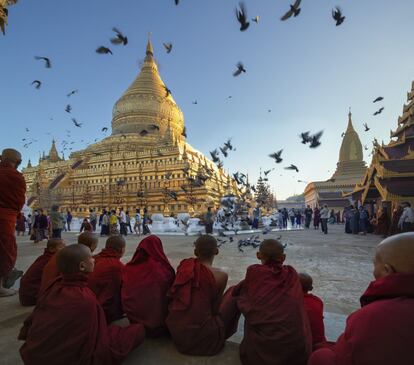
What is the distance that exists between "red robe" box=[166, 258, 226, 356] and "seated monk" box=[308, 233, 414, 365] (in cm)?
119

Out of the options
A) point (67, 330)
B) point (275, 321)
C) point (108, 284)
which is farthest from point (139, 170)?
Answer: point (275, 321)

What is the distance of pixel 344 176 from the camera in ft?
133

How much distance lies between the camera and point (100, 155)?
1490 inches

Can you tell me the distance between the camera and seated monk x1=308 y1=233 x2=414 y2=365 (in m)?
1.27

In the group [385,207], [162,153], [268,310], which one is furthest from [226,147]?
[162,153]

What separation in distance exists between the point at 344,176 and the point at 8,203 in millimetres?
42496

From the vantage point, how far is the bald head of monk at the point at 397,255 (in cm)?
139

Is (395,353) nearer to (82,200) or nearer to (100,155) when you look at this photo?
(82,200)

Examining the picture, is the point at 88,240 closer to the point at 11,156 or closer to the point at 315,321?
the point at 11,156

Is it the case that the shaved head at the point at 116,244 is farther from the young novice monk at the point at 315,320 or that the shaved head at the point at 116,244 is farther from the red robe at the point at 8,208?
the young novice monk at the point at 315,320

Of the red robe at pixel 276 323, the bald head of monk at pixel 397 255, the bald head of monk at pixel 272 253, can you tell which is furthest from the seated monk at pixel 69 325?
the bald head of monk at pixel 397 255

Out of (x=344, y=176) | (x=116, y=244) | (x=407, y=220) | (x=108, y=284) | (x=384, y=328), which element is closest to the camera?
(x=384, y=328)

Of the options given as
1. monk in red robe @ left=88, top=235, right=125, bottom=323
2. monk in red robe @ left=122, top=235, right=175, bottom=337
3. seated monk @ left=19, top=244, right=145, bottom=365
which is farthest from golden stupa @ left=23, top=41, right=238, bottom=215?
seated monk @ left=19, top=244, right=145, bottom=365

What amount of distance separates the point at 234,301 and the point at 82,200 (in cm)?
3573
